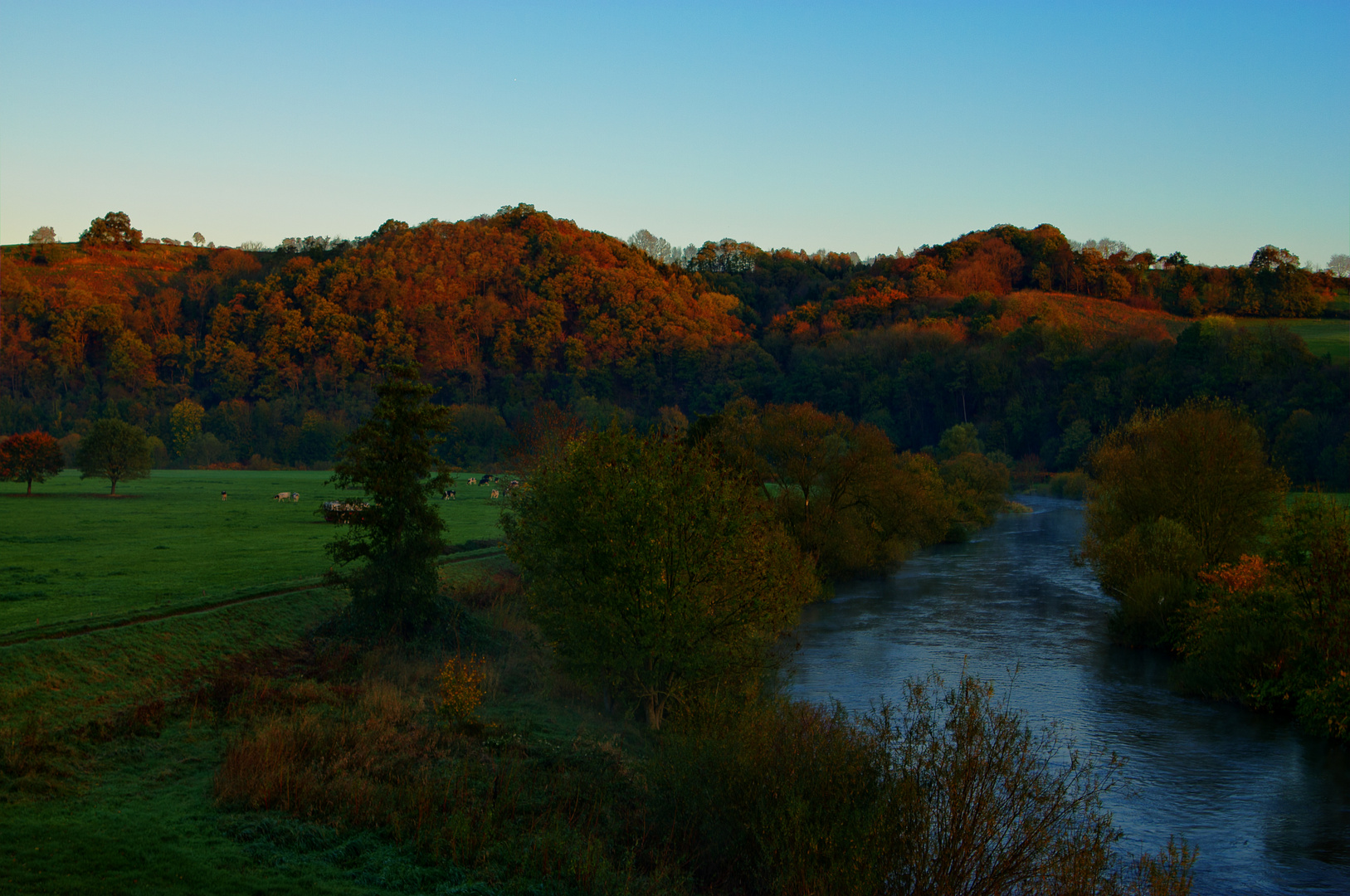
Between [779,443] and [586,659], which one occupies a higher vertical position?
[779,443]

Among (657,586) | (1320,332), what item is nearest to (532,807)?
(657,586)

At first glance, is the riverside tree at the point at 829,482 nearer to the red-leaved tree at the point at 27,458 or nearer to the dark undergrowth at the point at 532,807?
the dark undergrowth at the point at 532,807

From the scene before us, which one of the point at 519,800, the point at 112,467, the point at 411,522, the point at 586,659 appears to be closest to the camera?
the point at 519,800

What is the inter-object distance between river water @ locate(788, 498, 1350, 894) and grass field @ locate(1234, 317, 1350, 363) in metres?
79.1

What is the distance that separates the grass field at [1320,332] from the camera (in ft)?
357

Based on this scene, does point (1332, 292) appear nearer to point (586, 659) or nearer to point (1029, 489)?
point (1029, 489)

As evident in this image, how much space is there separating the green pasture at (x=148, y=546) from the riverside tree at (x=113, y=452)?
1.76 meters

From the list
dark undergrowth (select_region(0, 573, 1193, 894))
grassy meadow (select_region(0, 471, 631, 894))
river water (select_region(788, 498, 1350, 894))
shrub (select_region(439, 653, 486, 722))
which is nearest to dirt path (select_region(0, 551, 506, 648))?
grassy meadow (select_region(0, 471, 631, 894))

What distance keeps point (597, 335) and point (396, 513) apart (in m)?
128

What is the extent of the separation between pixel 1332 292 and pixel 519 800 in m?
177

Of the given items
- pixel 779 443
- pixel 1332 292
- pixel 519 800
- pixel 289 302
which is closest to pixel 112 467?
pixel 779 443

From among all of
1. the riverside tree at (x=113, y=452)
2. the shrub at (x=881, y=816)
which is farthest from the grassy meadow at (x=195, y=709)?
the riverside tree at (x=113, y=452)

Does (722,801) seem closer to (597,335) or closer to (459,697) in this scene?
(459,697)

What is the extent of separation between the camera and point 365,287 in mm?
152500
